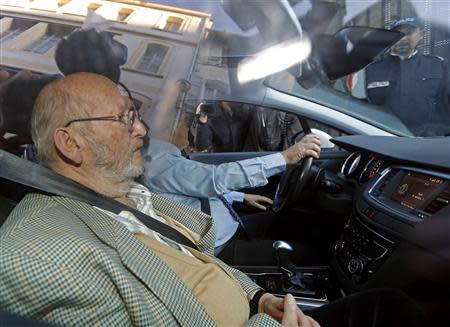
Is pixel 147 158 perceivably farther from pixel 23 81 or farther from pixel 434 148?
pixel 434 148

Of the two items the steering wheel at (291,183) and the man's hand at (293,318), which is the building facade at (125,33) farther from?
the steering wheel at (291,183)

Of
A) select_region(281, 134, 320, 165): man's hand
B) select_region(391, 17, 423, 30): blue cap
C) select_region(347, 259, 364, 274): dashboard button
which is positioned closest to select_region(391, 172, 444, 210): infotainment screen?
select_region(347, 259, 364, 274): dashboard button

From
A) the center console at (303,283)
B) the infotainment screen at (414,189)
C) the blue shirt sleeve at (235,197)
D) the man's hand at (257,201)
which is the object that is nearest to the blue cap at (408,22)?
the infotainment screen at (414,189)

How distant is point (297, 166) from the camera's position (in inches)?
102

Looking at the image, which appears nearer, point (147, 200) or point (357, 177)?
point (147, 200)

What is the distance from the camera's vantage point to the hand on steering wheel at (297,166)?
2379 millimetres

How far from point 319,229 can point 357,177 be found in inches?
13.9

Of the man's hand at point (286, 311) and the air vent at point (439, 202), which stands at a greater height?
the air vent at point (439, 202)

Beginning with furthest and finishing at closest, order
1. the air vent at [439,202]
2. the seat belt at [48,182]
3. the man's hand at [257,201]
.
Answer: the man's hand at [257,201] → the air vent at [439,202] → the seat belt at [48,182]

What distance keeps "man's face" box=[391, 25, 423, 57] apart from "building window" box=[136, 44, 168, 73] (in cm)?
68

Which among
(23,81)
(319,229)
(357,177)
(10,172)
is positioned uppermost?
(23,81)

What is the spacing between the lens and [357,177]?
106 inches

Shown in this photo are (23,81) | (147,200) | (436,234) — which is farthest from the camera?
(147,200)

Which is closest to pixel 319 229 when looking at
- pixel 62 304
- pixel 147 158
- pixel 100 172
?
pixel 147 158
